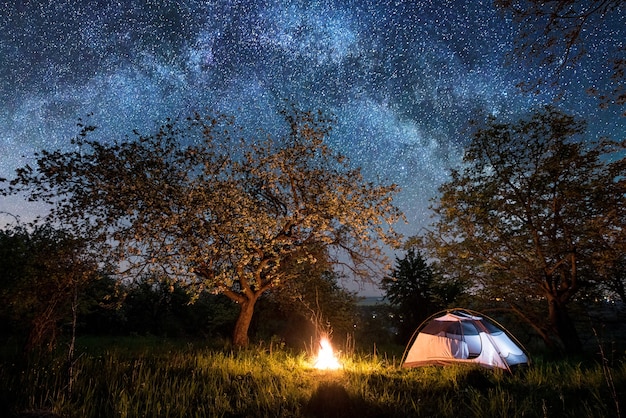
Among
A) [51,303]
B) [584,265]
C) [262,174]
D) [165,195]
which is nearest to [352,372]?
[262,174]

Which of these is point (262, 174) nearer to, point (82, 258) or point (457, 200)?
point (82, 258)

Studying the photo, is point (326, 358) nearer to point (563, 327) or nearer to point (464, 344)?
point (464, 344)

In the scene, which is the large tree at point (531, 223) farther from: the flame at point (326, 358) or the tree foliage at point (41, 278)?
the tree foliage at point (41, 278)

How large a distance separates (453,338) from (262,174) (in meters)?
9.73

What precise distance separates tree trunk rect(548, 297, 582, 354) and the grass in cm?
646

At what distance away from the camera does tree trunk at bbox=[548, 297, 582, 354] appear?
1533 cm

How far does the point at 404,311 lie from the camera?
28719 millimetres

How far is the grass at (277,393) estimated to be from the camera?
6223 millimetres

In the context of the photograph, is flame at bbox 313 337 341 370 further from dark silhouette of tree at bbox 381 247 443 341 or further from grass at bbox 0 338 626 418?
dark silhouette of tree at bbox 381 247 443 341

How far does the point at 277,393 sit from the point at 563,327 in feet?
47.8

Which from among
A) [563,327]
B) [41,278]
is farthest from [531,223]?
[41,278]

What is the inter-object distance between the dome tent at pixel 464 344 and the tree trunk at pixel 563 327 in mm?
4193

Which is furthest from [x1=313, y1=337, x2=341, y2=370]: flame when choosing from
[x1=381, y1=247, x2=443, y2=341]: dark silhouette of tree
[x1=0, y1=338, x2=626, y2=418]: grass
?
[x1=381, y1=247, x2=443, y2=341]: dark silhouette of tree

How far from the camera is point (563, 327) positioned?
1565cm
